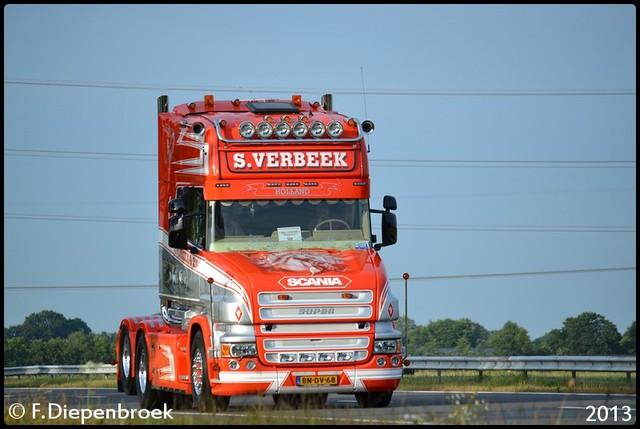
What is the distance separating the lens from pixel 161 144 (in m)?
27.8

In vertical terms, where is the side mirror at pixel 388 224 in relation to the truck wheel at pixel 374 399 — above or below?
above

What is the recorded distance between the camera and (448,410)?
23.3 metres

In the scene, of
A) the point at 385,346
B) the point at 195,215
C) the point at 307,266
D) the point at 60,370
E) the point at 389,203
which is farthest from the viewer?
the point at 60,370

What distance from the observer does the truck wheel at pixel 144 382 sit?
1048 inches

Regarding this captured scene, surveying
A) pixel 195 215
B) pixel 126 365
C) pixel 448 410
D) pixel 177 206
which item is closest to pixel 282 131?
pixel 195 215

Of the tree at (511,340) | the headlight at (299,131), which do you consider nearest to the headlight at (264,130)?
the headlight at (299,131)

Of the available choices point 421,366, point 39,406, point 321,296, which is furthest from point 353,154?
point 421,366

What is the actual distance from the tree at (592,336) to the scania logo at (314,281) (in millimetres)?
39204

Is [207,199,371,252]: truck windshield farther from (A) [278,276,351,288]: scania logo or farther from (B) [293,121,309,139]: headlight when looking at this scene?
(A) [278,276,351,288]: scania logo

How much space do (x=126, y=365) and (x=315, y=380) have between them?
257 inches

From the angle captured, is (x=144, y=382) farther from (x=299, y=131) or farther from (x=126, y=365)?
(x=299, y=131)

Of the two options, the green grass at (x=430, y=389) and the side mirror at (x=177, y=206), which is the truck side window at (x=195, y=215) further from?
the green grass at (x=430, y=389)

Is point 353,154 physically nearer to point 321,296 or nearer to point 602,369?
point 321,296

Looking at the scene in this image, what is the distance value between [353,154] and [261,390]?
4276mm
